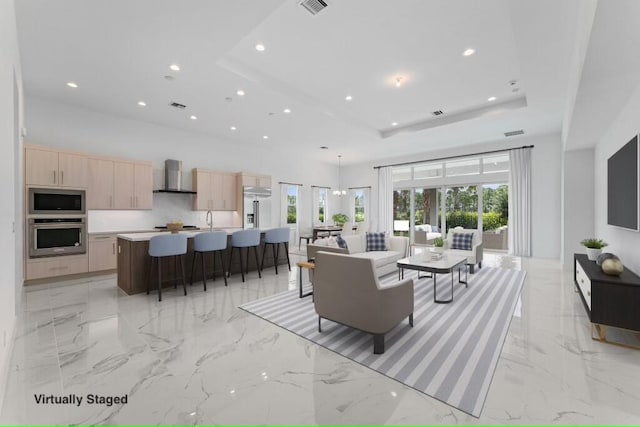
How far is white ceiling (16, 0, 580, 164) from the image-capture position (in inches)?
113

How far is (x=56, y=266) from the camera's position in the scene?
189 inches

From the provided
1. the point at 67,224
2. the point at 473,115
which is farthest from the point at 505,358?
the point at 67,224

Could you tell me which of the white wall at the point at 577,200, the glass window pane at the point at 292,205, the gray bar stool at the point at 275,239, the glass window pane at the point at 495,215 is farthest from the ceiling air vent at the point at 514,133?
the glass window pane at the point at 292,205

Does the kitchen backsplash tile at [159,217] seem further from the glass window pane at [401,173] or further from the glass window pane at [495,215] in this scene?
the glass window pane at [495,215]

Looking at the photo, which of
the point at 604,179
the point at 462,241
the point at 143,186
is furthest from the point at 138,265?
the point at 604,179

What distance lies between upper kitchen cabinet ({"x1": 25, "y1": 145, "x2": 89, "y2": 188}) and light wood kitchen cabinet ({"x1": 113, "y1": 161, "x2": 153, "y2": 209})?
52cm

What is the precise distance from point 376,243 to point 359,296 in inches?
142

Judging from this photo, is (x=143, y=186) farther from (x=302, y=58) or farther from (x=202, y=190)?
(x=302, y=58)

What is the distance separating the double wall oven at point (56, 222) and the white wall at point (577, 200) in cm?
951

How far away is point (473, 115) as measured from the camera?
19.2 ft

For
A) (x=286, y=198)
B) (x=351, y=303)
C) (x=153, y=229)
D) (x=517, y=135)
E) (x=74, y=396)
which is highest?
(x=517, y=135)

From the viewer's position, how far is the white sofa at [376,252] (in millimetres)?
4857

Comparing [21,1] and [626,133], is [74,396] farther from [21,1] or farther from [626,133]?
[626,133]

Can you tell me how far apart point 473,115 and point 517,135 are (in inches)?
85.4
